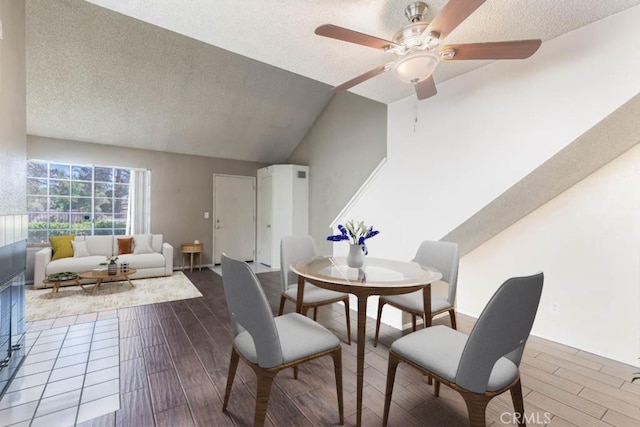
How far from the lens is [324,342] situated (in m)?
1.44

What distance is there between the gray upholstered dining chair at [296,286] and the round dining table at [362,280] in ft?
0.66

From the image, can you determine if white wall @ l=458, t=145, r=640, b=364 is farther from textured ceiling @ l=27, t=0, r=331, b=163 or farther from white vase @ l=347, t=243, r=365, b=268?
textured ceiling @ l=27, t=0, r=331, b=163

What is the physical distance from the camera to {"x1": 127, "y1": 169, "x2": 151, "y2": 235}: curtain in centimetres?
533

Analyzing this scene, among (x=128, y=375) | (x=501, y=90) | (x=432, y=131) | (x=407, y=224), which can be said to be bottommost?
(x=128, y=375)

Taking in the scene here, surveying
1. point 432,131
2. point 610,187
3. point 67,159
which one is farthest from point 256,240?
point 610,187

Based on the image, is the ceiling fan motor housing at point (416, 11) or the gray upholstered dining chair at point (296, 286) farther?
the gray upholstered dining chair at point (296, 286)

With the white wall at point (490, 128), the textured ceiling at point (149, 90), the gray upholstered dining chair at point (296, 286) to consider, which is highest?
the textured ceiling at point (149, 90)

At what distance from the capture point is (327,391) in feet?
5.83

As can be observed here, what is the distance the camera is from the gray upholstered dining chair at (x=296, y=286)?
7.25ft

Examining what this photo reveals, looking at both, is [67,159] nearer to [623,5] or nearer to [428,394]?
[428,394]

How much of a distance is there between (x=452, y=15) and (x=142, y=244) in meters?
5.50

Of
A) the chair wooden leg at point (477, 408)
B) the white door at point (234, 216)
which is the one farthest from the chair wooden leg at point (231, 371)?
the white door at point (234, 216)

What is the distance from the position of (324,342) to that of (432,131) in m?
2.19

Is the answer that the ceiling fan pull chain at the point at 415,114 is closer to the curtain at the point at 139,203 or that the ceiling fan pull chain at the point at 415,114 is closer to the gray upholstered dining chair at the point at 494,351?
the gray upholstered dining chair at the point at 494,351
